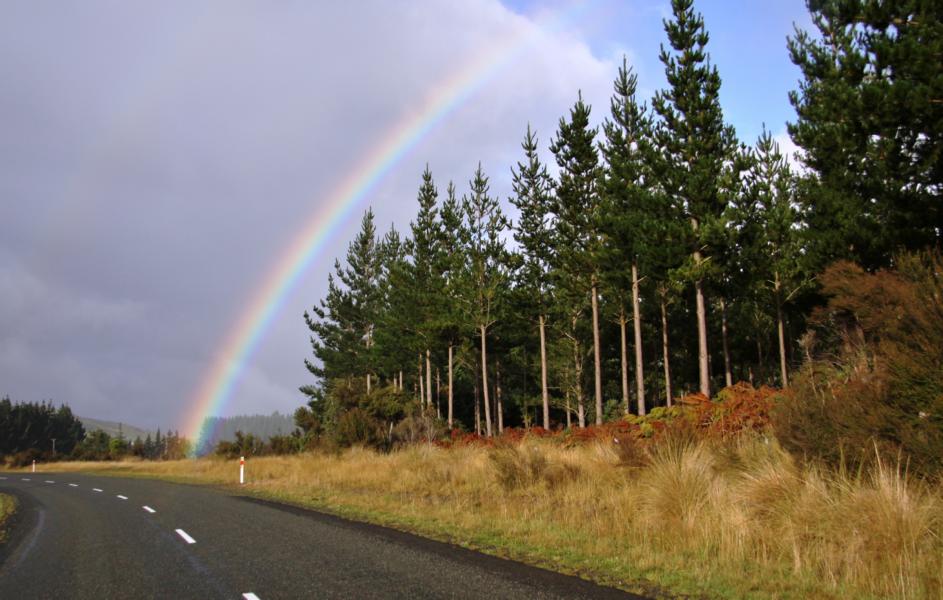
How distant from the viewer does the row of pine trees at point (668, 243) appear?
1947 centimetres

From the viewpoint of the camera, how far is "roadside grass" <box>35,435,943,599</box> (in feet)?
22.9

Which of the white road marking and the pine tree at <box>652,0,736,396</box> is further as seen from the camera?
the pine tree at <box>652,0,736,396</box>

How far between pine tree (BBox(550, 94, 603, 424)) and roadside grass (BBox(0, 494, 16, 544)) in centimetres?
2812

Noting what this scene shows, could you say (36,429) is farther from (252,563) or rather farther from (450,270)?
(252,563)

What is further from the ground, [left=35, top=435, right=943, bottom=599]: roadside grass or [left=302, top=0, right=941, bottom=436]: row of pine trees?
[left=302, top=0, right=941, bottom=436]: row of pine trees

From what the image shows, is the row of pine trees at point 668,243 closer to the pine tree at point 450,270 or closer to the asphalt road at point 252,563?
the pine tree at point 450,270

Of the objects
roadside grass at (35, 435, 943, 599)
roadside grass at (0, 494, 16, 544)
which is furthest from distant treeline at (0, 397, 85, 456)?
roadside grass at (35, 435, 943, 599)

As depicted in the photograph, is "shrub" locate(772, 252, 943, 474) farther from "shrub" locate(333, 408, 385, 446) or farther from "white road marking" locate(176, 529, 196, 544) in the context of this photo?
"shrub" locate(333, 408, 385, 446)

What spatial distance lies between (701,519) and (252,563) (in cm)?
663

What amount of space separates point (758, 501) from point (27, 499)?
83.6 feet

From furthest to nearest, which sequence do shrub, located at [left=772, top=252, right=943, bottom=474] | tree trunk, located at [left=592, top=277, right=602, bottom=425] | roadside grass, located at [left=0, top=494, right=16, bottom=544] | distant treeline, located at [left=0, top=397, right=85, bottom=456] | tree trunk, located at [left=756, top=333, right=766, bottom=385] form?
distant treeline, located at [left=0, top=397, right=85, bottom=456]
tree trunk, located at [left=756, top=333, right=766, bottom=385]
tree trunk, located at [left=592, top=277, right=602, bottom=425]
roadside grass, located at [left=0, top=494, right=16, bottom=544]
shrub, located at [left=772, top=252, right=943, bottom=474]

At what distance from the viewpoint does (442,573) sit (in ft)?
26.2

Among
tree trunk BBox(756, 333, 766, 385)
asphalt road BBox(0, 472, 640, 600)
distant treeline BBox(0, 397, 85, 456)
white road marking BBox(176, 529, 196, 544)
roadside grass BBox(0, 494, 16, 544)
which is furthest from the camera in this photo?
distant treeline BBox(0, 397, 85, 456)

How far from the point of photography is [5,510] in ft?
62.2
